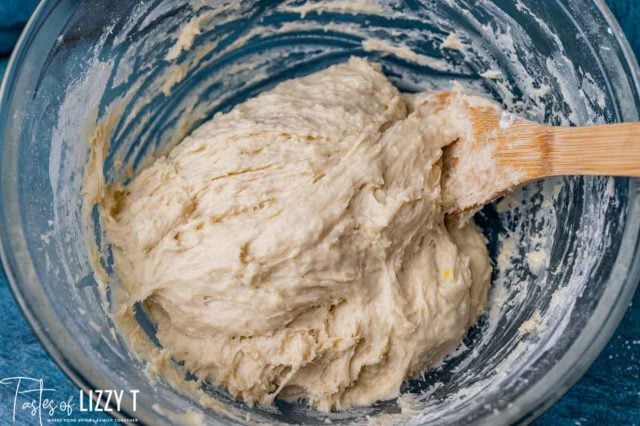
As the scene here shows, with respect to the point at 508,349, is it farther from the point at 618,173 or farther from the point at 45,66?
the point at 45,66

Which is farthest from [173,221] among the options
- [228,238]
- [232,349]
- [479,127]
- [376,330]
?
[479,127]

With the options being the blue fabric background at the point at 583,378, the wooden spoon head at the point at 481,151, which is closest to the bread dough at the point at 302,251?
the wooden spoon head at the point at 481,151

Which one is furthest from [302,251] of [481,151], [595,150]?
[595,150]

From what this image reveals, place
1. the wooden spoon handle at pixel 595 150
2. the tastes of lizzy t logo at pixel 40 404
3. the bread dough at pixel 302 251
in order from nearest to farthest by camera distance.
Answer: the wooden spoon handle at pixel 595 150, the bread dough at pixel 302 251, the tastes of lizzy t logo at pixel 40 404

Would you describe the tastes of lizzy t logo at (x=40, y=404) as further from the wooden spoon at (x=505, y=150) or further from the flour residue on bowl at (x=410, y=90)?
the wooden spoon at (x=505, y=150)

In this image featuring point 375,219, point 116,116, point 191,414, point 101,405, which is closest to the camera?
point 101,405

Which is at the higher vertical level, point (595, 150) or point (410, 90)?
point (410, 90)

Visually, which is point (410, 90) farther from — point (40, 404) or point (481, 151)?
point (40, 404)
